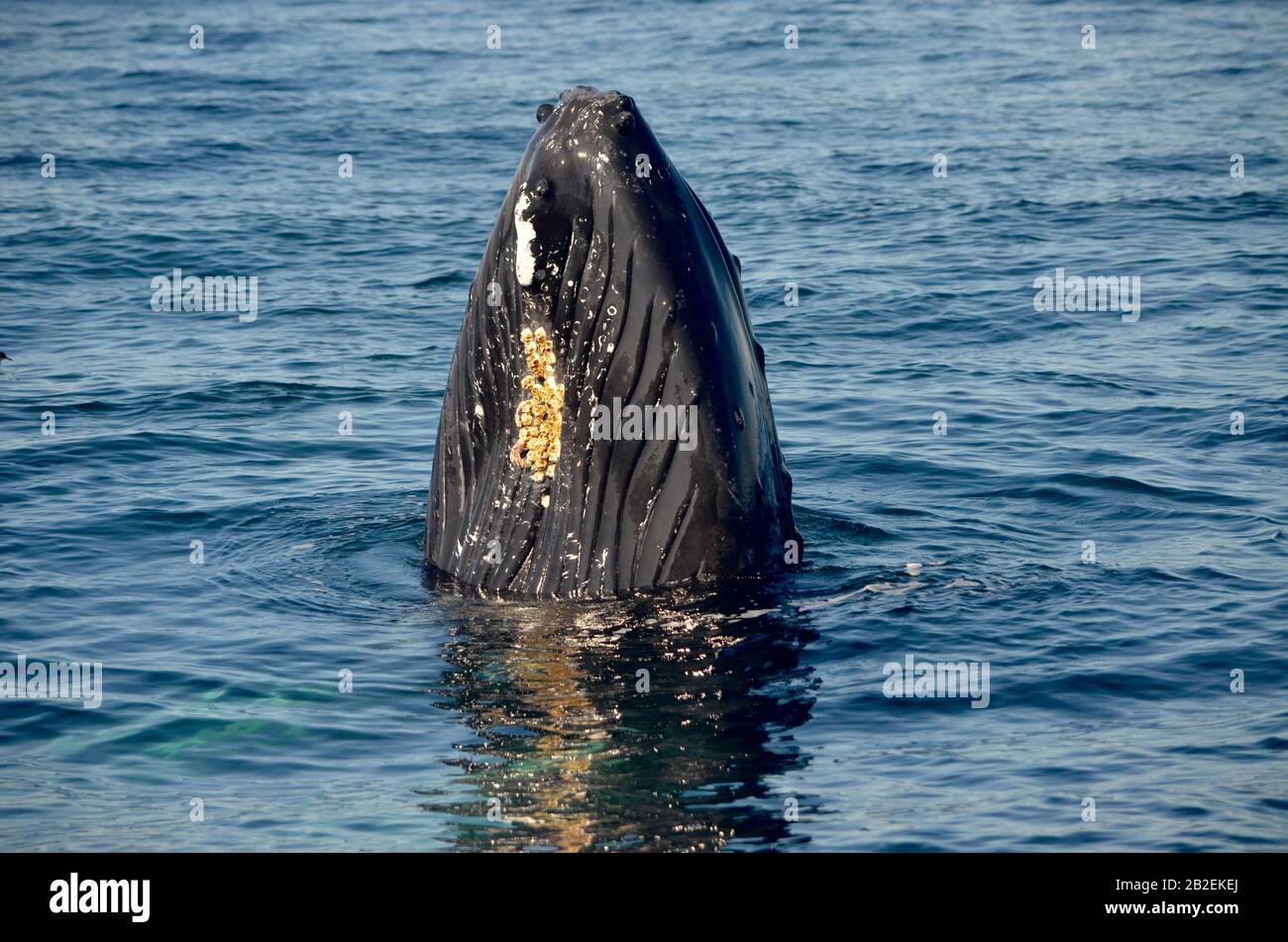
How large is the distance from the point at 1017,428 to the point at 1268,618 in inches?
220

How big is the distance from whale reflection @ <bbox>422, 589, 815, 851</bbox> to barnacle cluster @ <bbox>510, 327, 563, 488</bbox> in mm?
860

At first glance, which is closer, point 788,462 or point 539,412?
point 539,412

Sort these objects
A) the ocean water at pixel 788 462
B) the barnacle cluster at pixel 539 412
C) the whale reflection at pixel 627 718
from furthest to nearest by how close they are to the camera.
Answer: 1. the barnacle cluster at pixel 539 412
2. the ocean water at pixel 788 462
3. the whale reflection at pixel 627 718

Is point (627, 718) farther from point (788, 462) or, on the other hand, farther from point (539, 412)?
point (788, 462)

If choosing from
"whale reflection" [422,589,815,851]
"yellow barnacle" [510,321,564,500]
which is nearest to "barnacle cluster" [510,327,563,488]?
"yellow barnacle" [510,321,564,500]

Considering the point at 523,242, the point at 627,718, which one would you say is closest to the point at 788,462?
the point at 627,718

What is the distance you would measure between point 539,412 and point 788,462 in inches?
238

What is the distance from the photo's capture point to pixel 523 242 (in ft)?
31.8

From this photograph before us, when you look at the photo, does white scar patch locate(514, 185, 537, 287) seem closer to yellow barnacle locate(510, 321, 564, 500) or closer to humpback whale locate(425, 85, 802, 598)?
humpback whale locate(425, 85, 802, 598)

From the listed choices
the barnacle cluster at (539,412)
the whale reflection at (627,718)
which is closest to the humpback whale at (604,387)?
the barnacle cluster at (539,412)

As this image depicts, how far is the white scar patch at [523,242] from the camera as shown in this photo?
967 centimetres

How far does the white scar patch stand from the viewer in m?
9.67

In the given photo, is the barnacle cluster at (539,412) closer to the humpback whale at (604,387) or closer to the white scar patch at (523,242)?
the humpback whale at (604,387)

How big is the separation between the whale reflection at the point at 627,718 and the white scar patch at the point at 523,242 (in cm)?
194
